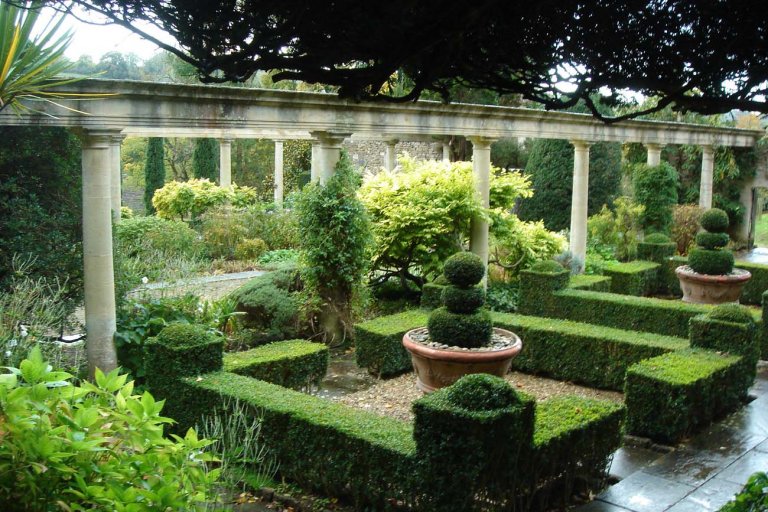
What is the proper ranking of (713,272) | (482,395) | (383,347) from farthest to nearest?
(713,272) < (383,347) < (482,395)

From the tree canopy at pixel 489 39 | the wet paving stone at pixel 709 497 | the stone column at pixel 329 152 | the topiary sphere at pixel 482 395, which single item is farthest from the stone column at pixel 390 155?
the tree canopy at pixel 489 39

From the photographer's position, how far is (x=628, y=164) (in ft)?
79.2

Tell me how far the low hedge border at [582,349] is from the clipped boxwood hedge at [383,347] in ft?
4.83

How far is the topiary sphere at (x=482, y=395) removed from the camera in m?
5.53

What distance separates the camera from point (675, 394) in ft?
25.5

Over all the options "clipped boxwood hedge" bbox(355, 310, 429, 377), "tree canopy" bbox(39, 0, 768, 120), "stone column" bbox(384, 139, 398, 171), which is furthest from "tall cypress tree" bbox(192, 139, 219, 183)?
"tree canopy" bbox(39, 0, 768, 120)

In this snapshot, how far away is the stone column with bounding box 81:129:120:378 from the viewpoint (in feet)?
27.3

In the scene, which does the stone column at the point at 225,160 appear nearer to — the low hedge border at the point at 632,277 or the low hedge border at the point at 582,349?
the low hedge border at the point at 632,277

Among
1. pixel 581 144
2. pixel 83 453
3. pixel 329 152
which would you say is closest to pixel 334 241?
pixel 329 152

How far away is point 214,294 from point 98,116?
6135mm

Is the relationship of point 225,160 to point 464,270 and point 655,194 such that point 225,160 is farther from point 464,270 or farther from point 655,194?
point 464,270

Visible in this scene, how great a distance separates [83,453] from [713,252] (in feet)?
46.6

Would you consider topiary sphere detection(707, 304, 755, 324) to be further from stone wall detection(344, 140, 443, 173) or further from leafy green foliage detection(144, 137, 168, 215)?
leafy green foliage detection(144, 137, 168, 215)

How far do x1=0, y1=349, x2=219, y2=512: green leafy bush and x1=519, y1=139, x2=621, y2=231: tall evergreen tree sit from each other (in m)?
20.9
